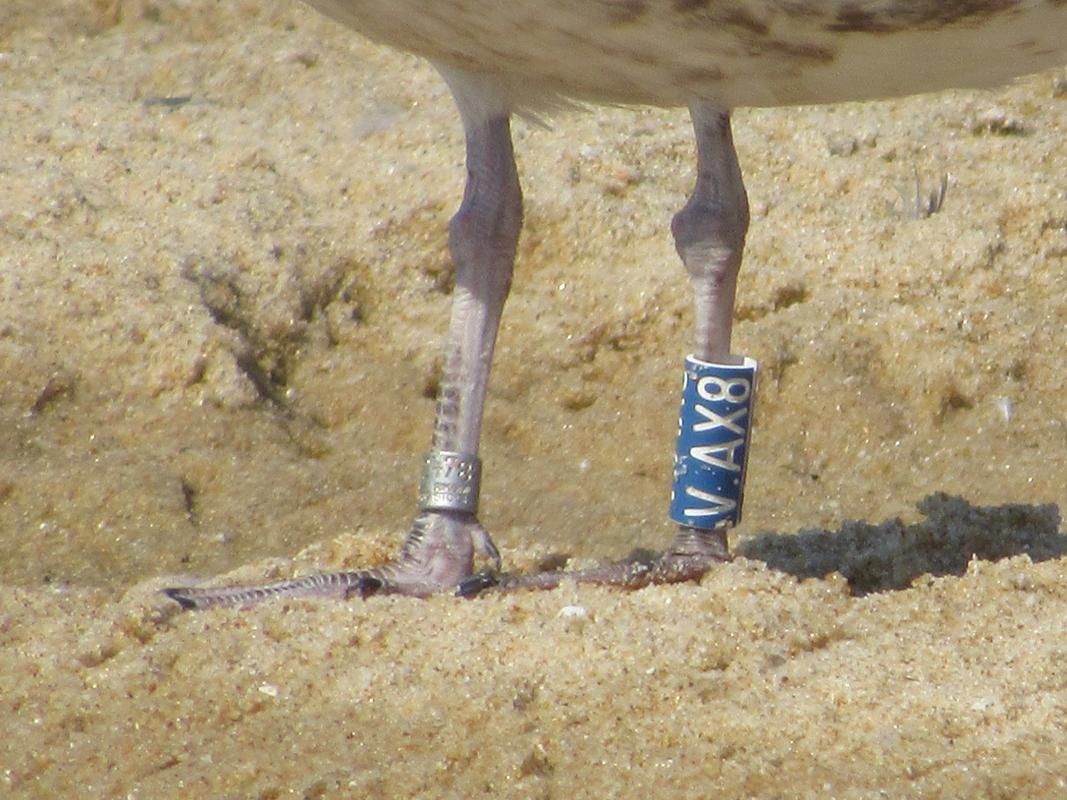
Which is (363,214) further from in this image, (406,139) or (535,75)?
(535,75)

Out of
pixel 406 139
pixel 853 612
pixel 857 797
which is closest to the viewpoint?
pixel 857 797

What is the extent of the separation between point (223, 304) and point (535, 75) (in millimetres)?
1689

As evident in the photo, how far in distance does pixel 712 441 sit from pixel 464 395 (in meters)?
0.51

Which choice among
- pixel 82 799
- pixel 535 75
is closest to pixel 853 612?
pixel 535 75

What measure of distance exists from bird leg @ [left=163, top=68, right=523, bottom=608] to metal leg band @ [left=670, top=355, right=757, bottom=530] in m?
0.41

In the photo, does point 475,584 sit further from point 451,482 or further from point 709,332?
point 709,332

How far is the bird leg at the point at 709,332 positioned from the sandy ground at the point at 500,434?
148 mm

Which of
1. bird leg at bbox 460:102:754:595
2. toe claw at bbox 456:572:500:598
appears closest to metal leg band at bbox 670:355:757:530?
bird leg at bbox 460:102:754:595

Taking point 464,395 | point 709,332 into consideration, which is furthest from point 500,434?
point 709,332

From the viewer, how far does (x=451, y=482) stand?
3.38 m

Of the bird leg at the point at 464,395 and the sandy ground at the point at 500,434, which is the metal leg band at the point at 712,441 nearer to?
the sandy ground at the point at 500,434

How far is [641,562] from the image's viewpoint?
11.5ft

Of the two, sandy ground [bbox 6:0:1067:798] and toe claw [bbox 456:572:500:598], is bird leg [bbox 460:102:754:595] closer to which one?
toe claw [bbox 456:572:500:598]

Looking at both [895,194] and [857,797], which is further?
[895,194]
